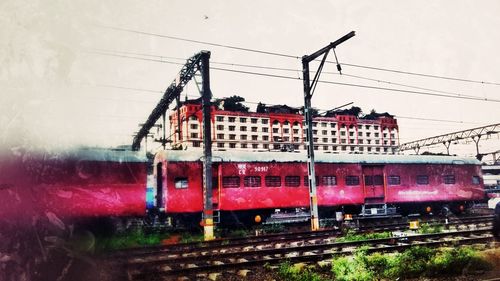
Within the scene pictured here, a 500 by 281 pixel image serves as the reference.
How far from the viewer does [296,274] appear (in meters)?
6.76

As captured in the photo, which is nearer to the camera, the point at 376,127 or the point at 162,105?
the point at 162,105

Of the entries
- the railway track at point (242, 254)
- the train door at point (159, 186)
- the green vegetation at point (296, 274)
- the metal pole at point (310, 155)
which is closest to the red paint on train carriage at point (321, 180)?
the train door at point (159, 186)

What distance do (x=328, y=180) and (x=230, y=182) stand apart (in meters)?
5.14

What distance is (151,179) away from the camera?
1573cm

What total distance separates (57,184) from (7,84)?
3.79ft

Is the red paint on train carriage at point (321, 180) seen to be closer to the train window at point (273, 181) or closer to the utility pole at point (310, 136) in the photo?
the train window at point (273, 181)

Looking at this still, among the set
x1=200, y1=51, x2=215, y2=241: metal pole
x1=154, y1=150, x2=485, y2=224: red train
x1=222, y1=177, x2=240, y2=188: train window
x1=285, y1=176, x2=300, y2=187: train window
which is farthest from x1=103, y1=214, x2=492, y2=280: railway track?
x1=285, y1=176, x2=300, y2=187: train window

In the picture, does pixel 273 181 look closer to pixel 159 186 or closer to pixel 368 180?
pixel 159 186

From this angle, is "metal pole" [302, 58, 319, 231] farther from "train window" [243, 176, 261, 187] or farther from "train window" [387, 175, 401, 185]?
"train window" [387, 175, 401, 185]

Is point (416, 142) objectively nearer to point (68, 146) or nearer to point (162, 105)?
point (162, 105)

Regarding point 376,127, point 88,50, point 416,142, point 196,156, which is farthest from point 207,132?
point 376,127

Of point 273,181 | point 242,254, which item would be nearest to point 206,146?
point 273,181

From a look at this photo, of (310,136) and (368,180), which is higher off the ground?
(310,136)

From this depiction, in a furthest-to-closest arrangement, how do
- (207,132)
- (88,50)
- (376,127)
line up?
(376,127), (207,132), (88,50)
